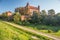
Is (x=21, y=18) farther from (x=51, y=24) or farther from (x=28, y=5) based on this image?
(x=28, y=5)

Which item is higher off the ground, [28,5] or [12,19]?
[28,5]

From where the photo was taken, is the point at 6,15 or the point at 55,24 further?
the point at 6,15

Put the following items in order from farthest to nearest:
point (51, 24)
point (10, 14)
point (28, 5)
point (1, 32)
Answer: point (28, 5) < point (10, 14) < point (51, 24) < point (1, 32)

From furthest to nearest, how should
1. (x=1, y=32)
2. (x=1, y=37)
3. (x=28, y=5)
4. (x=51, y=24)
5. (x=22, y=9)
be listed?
(x=28, y=5), (x=22, y=9), (x=51, y=24), (x=1, y=32), (x=1, y=37)

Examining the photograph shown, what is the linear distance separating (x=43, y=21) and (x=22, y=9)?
341 inches

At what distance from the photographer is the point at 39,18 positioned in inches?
1094

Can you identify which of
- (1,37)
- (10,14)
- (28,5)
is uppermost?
(28,5)

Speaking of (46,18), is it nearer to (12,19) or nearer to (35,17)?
(35,17)

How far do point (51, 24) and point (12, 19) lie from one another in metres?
6.82

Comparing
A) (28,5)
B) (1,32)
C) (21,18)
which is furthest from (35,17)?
(1,32)

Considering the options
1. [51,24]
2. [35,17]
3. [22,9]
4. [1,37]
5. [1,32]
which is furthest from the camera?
[22,9]

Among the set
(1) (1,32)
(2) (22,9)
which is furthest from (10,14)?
(1) (1,32)

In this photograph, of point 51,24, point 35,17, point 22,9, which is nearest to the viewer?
point 51,24

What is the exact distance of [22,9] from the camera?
113ft
